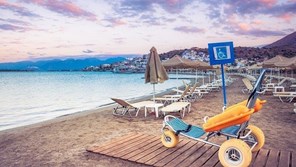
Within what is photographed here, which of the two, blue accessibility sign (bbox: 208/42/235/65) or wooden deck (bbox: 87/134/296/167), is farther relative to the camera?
blue accessibility sign (bbox: 208/42/235/65)

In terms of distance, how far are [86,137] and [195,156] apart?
305 cm

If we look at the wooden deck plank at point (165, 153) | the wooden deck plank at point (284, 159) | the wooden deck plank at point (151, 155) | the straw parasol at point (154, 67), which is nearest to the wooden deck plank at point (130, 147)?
the wooden deck plank at point (151, 155)

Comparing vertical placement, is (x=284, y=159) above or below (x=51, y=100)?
above

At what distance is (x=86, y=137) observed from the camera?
6.19 metres

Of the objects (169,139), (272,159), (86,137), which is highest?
(169,139)

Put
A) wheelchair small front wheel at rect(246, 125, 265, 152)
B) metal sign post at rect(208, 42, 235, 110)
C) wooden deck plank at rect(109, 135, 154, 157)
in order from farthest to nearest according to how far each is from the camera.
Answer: wooden deck plank at rect(109, 135, 154, 157), metal sign post at rect(208, 42, 235, 110), wheelchair small front wheel at rect(246, 125, 265, 152)

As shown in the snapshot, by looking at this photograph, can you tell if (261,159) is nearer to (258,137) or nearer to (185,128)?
(258,137)

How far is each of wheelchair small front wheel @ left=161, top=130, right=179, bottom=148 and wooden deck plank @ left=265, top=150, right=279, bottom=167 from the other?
151 cm

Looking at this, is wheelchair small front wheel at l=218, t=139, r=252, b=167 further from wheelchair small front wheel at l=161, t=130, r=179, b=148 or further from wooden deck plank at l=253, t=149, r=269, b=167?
wheelchair small front wheel at l=161, t=130, r=179, b=148

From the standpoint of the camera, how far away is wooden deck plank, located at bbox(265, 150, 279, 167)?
12.0 feet

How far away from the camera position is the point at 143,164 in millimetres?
3996

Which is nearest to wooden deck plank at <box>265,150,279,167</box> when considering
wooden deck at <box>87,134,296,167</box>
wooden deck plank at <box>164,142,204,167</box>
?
wooden deck at <box>87,134,296,167</box>

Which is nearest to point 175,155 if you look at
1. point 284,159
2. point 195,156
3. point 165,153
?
point 165,153

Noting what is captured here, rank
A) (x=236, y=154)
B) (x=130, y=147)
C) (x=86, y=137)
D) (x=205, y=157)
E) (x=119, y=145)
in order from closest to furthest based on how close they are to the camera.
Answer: (x=236, y=154) < (x=205, y=157) < (x=130, y=147) < (x=119, y=145) < (x=86, y=137)
